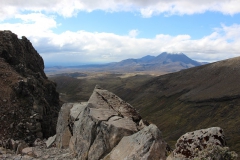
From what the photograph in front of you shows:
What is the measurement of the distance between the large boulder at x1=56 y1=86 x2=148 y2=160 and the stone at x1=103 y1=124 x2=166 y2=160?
1647 mm

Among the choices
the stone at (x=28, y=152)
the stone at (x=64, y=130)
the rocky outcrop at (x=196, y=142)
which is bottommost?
the stone at (x=28, y=152)

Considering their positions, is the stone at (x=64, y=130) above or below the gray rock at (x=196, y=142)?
below

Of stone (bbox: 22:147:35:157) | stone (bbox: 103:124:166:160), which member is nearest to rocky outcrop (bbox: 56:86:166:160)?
stone (bbox: 103:124:166:160)

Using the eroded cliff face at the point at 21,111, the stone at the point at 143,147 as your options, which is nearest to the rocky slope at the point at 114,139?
the stone at the point at 143,147

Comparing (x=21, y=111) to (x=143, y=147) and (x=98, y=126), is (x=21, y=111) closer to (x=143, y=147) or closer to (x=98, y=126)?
(x=98, y=126)

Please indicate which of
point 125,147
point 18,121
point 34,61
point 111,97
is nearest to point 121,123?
point 125,147

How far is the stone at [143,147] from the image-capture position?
1767 cm

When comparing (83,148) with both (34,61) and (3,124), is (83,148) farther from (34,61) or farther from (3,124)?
(34,61)

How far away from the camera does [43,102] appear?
50.6 meters

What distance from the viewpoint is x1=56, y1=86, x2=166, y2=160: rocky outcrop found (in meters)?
18.5

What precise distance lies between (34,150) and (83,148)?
8257mm

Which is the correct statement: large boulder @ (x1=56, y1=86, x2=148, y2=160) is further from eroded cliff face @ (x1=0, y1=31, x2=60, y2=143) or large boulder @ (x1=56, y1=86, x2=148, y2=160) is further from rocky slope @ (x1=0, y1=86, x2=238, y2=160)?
eroded cliff face @ (x1=0, y1=31, x2=60, y2=143)

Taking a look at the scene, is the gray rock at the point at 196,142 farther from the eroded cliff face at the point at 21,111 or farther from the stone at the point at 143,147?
the eroded cliff face at the point at 21,111

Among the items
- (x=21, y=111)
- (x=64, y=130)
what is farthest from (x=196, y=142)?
(x=21, y=111)
